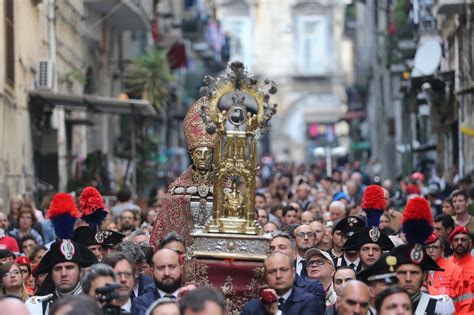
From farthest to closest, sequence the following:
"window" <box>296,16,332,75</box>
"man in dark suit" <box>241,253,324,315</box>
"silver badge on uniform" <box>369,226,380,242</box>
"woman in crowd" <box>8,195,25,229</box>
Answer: "window" <box>296,16,332,75</box> → "woman in crowd" <box>8,195,25,229</box> → "silver badge on uniform" <box>369,226,380,242</box> → "man in dark suit" <box>241,253,324,315</box>

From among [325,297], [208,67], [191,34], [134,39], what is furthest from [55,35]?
[208,67]

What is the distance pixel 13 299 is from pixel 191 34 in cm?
5029

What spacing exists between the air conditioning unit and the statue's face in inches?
537

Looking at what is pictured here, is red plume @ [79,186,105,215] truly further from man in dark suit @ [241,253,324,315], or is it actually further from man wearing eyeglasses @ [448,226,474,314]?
man wearing eyeglasses @ [448,226,474,314]

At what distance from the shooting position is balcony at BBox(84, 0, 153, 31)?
3334 centimetres

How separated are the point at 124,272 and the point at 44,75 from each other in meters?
16.5

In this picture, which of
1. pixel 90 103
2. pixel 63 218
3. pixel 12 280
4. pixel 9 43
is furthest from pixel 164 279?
pixel 90 103

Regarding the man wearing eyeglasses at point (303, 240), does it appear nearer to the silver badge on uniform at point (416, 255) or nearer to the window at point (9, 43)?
the silver badge on uniform at point (416, 255)

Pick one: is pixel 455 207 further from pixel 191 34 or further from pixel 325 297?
pixel 191 34

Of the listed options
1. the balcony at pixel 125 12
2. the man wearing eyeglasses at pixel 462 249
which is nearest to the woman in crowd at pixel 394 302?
the man wearing eyeglasses at pixel 462 249

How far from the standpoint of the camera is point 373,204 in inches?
487

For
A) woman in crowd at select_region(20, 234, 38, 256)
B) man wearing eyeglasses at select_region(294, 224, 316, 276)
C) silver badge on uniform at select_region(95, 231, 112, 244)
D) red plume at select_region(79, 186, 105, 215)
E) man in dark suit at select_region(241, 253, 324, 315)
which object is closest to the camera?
man in dark suit at select_region(241, 253, 324, 315)

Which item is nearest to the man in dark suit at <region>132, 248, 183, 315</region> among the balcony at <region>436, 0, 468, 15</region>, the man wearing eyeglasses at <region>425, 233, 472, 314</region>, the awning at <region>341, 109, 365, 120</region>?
the man wearing eyeglasses at <region>425, 233, 472, 314</region>

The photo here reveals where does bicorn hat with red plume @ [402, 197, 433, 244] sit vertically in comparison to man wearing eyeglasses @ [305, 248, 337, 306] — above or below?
above
